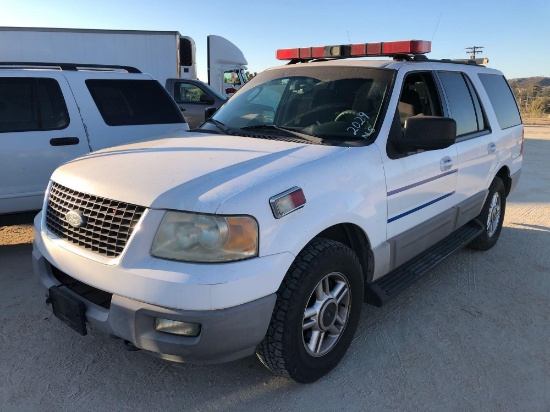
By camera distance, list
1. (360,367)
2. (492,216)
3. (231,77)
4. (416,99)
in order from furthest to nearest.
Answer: (231,77)
(492,216)
(416,99)
(360,367)

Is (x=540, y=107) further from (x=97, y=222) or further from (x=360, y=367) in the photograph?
(x=97, y=222)

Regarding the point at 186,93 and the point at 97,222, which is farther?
the point at 186,93

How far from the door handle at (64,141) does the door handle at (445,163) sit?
341cm

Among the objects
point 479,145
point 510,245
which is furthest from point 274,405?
point 510,245

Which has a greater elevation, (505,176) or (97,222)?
(97,222)

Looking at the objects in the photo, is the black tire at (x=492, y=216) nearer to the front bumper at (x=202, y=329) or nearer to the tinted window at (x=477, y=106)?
the tinted window at (x=477, y=106)

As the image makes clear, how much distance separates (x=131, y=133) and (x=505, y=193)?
4.20m

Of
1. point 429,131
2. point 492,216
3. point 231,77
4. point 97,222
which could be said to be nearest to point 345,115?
point 429,131

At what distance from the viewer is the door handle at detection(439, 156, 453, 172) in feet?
11.6

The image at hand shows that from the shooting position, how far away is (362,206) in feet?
9.04

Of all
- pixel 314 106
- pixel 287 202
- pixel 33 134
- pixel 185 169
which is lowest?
pixel 287 202

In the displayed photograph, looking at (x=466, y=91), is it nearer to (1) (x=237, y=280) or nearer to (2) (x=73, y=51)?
(1) (x=237, y=280)

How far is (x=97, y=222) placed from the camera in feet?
7.77

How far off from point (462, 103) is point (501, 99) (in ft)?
3.71
